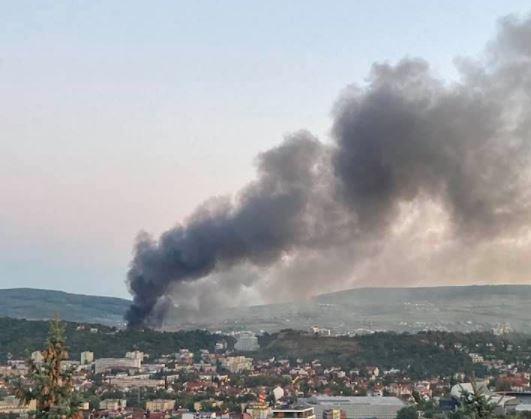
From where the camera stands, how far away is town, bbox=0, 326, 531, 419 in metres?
53.0

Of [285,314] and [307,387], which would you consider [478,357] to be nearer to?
[307,387]

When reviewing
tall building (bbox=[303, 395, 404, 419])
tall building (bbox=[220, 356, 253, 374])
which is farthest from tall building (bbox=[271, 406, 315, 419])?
tall building (bbox=[220, 356, 253, 374])

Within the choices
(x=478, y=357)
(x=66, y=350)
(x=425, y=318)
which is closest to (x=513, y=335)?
(x=478, y=357)

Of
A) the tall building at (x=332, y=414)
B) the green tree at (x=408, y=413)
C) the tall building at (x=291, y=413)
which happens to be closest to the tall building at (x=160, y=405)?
the tall building at (x=332, y=414)

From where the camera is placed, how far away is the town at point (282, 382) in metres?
53.0

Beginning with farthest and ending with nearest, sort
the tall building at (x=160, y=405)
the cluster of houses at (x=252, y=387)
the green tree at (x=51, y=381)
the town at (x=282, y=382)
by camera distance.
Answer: the tall building at (x=160, y=405), the cluster of houses at (x=252, y=387), the town at (x=282, y=382), the green tree at (x=51, y=381)

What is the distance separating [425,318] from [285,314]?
82.8 ft

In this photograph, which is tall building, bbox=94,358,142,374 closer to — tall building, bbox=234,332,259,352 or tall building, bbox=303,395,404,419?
tall building, bbox=234,332,259,352

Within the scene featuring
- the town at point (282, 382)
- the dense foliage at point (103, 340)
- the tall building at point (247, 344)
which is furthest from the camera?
the tall building at point (247, 344)

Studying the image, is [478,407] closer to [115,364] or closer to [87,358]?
[115,364]

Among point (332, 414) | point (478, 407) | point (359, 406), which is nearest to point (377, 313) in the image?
point (359, 406)

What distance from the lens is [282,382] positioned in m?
68.9

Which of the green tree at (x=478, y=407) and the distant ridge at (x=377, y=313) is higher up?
the distant ridge at (x=377, y=313)

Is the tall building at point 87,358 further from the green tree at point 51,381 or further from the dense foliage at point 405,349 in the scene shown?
the green tree at point 51,381
